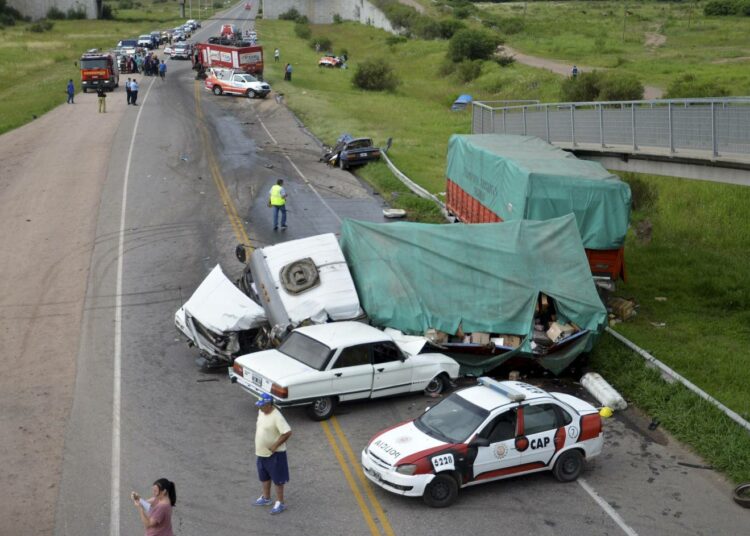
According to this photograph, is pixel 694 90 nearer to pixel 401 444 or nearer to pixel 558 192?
pixel 558 192

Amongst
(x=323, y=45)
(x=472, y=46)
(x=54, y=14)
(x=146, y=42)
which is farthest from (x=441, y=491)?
(x=54, y=14)

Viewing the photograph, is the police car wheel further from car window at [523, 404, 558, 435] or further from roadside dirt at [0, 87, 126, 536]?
roadside dirt at [0, 87, 126, 536]

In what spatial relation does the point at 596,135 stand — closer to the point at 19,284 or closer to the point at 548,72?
the point at 19,284

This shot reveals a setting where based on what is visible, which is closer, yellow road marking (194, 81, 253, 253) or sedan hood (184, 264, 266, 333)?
sedan hood (184, 264, 266, 333)

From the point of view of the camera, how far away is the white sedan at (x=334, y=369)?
585 inches

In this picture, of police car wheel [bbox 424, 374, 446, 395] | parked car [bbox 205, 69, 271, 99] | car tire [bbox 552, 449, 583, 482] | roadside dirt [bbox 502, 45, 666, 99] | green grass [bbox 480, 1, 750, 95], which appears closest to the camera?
car tire [bbox 552, 449, 583, 482]

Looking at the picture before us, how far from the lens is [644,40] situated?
94062 millimetres

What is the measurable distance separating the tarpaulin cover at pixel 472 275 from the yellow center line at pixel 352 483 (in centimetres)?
335

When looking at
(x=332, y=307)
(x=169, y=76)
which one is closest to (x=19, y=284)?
(x=332, y=307)

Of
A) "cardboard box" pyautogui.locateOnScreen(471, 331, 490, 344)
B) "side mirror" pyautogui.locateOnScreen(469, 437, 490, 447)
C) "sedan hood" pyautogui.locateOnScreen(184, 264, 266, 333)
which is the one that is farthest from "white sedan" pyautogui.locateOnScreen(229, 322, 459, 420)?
"side mirror" pyautogui.locateOnScreen(469, 437, 490, 447)

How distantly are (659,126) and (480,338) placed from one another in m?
8.48

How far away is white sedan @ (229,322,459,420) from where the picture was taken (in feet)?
48.8

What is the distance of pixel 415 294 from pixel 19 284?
10402 mm

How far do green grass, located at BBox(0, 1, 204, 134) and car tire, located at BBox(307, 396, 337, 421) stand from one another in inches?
1376
